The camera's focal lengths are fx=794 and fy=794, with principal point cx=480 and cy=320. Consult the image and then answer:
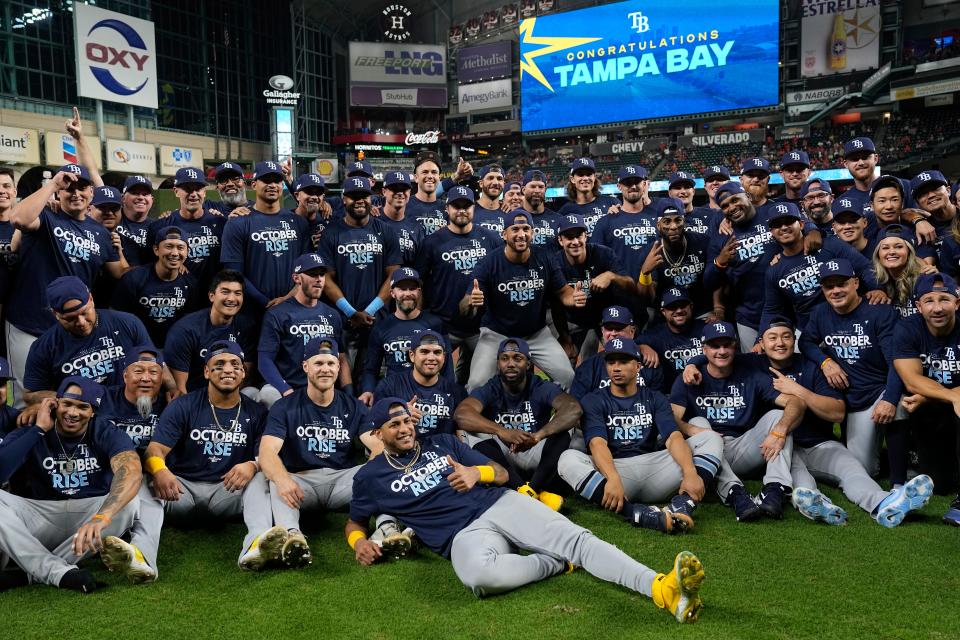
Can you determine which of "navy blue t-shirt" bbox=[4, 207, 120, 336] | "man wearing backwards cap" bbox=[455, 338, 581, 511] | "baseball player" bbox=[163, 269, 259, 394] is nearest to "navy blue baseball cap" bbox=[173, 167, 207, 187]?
"navy blue t-shirt" bbox=[4, 207, 120, 336]

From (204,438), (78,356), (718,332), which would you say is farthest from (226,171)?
(718,332)

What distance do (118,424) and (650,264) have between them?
4.94 m

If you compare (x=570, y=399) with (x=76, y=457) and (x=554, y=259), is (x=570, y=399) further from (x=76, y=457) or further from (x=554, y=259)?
(x=76, y=457)

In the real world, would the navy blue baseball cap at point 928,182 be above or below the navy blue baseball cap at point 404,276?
above

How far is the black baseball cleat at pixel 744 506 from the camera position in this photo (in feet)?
18.8

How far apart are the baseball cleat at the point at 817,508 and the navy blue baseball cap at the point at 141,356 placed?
4.90 meters

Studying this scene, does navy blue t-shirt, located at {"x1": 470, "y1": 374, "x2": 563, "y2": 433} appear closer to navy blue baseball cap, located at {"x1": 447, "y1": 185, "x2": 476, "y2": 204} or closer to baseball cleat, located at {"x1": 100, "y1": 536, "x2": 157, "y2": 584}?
navy blue baseball cap, located at {"x1": 447, "y1": 185, "x2": 476, "y2": 204}

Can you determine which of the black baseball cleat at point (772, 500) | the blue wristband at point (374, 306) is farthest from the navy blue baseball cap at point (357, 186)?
the black baseball cleat at point (772, 500)

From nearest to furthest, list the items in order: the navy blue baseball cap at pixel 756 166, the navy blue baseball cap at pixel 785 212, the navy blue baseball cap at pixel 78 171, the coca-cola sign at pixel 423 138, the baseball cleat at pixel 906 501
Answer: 1. the baseball cleat at pixel 906 501
2. the navy blue baseball cap at pixel 78 171
3. the navy blue baseball cap at pixel 785 212
4. the navy blue baseball cap at pixel 756 166
5. the coca-cola sign at pixel 423 138

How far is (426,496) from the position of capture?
17.0 ft

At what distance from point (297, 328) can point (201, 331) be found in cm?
85

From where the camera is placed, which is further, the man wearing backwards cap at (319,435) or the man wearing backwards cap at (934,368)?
the man wearing backwards cap at (934,368)

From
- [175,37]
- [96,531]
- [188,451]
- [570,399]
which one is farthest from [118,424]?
[175,37]

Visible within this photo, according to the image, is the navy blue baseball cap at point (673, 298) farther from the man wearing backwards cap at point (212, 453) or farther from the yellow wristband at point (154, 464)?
the yellow wristband at point (154, 464)
